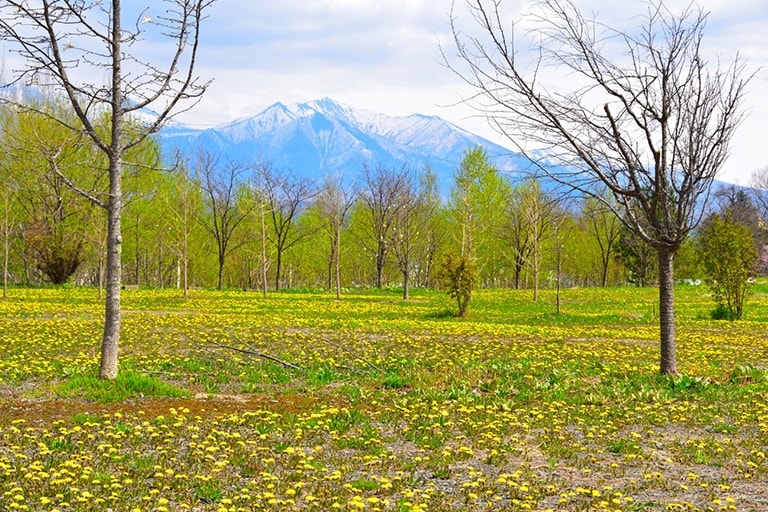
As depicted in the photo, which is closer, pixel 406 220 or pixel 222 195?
pixel 406 220

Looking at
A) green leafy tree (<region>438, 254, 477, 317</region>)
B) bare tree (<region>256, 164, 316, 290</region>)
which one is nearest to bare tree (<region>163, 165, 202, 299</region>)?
bare tree (<region>256, 164, 316, 290</region>)

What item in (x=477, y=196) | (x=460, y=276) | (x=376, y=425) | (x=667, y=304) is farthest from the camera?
(x=477, y=196)

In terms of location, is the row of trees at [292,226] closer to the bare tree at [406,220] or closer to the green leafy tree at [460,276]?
the bare tree at [406,220]

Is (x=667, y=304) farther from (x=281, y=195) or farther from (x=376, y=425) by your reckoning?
(x=281, y=195)

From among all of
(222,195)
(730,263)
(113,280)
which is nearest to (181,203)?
(222,195)

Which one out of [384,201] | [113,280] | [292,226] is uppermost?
[384,201]

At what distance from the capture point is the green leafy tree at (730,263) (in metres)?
27.2

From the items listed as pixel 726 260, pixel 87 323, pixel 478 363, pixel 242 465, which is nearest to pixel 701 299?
pixel 726 260

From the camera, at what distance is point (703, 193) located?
1130cm

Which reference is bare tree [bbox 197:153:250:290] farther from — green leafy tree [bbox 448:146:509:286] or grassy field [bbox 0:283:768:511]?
grassy field [bbox 0:283:768:511]

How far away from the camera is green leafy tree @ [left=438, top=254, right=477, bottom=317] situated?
27.9 meters

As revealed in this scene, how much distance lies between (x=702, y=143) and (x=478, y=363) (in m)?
6.12

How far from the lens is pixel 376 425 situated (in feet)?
29.3

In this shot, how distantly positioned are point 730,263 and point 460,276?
11.2m
